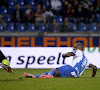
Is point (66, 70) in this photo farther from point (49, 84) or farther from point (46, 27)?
point (46, 27)

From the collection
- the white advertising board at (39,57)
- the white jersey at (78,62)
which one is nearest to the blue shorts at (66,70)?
A: the white jersey at (78,62)

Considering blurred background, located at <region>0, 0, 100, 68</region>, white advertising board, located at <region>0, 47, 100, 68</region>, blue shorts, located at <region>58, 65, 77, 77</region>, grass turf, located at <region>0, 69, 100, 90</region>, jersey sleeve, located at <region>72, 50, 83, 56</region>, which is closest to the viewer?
grass turf, located at <region>0, 69, 100, 90</region>

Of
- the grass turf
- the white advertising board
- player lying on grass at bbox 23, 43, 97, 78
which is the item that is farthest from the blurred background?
the grass turf

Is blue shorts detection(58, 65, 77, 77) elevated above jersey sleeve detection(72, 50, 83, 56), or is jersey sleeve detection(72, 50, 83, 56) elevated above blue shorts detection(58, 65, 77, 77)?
jersey sleeve detection(72, 50, 83, 56)

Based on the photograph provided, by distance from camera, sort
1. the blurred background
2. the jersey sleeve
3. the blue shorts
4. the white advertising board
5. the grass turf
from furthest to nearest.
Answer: the blurred background → the white advertising board → the jersey sleeve → the blue shorts → the grass turf

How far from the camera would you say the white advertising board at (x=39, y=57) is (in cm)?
1523

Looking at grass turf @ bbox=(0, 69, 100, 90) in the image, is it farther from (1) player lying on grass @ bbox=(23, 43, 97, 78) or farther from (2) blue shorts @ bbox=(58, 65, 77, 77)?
(2) blue shorts @ bbox=(58, 65, 77, 77)

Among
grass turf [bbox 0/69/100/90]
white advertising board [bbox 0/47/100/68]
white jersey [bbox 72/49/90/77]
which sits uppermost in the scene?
white jersey [bbox 72/49/90/77]

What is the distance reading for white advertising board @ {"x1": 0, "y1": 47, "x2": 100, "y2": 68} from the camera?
15234mm

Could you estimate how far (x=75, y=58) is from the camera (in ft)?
31.5

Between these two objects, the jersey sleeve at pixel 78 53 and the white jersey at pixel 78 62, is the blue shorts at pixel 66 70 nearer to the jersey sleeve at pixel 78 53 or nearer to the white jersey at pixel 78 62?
the white jersey at pixel 78 62

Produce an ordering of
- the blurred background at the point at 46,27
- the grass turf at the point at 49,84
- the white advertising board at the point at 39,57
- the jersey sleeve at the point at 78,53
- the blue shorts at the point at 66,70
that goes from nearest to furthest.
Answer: the grass turf at the point at 49,84
the blue shorts at the point at 66,70
the jersey sleeve at the point at 78,53
the white advertising board at the point at 39,57
the blurred background at the point at 46,27

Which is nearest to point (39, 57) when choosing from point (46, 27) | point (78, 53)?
point (46, 27)

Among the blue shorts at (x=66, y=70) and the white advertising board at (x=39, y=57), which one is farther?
the white advertising board at (x=39, y=57)
